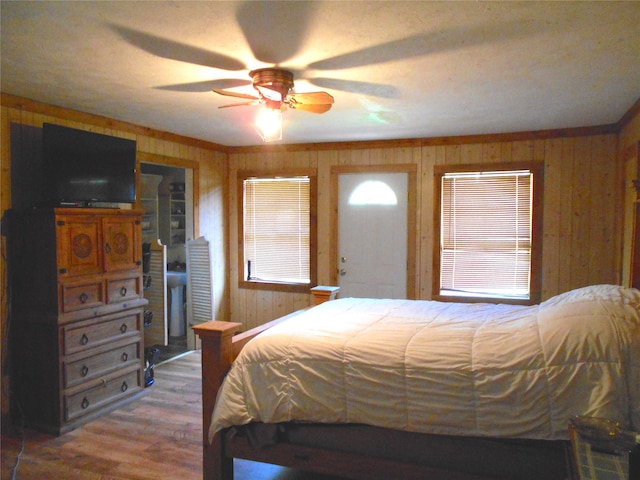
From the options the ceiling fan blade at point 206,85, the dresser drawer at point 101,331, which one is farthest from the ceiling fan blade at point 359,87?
the dresser drawer at point 101,331

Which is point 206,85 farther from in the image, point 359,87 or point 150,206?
point 150,206

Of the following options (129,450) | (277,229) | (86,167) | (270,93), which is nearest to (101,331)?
(129,450)

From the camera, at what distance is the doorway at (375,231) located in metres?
5.07

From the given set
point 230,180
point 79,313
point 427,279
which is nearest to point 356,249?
point 427,279

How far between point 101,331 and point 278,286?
2357mm

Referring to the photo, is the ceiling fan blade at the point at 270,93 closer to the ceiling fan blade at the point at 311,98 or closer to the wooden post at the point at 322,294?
the ceiling fan blade at the point at 311,98

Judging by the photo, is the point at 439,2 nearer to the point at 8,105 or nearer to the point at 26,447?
the point at 8,105

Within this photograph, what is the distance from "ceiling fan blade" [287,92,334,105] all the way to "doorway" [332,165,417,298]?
2416mm

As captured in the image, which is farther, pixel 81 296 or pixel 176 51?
pixel 81 296

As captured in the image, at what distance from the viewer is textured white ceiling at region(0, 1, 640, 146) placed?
199 centimetres

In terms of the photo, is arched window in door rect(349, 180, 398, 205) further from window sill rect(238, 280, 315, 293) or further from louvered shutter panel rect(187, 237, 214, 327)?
louvered shutter panel rect(187, 237, 214, 327)

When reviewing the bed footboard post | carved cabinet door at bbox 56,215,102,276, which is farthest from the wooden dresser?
the bed footboard post

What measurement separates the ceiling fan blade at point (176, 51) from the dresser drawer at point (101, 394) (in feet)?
8.11

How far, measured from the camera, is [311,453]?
2.28 meters
